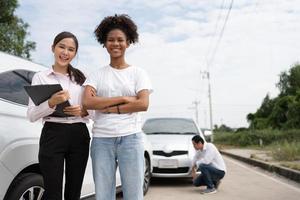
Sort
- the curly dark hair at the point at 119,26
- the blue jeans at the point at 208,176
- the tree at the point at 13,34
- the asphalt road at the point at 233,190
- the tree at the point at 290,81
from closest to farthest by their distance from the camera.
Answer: the curly dark hair at the point at 119,26 → the asphalt road at the point at 233,190 → the blue jeans at the point at 208,176 → the tree at the point at 13,34 → the tree at the point at 290,81

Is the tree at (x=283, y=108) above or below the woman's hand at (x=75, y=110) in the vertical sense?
above

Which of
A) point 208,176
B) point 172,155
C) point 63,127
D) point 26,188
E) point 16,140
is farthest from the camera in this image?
point 172,155

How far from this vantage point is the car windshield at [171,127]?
30.8 ft

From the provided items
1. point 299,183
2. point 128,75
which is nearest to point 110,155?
point 128,75

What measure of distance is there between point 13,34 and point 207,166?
2318cm

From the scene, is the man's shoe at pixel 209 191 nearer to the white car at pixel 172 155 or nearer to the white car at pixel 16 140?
the white car at pixel 172 155

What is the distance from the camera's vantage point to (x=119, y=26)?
10.0 ft

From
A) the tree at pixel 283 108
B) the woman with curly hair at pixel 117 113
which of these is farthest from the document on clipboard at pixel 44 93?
the tree at pixel 283 108

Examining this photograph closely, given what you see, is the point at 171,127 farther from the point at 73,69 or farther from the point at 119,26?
the point at 119,26

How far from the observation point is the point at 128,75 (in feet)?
9.88

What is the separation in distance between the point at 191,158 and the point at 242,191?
1.10 m

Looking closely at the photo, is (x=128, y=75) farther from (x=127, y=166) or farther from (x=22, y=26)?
(x=22, y=26)

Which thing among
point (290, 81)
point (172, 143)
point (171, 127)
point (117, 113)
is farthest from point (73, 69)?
point (290, 81)

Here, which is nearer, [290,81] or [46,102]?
[46,102]
